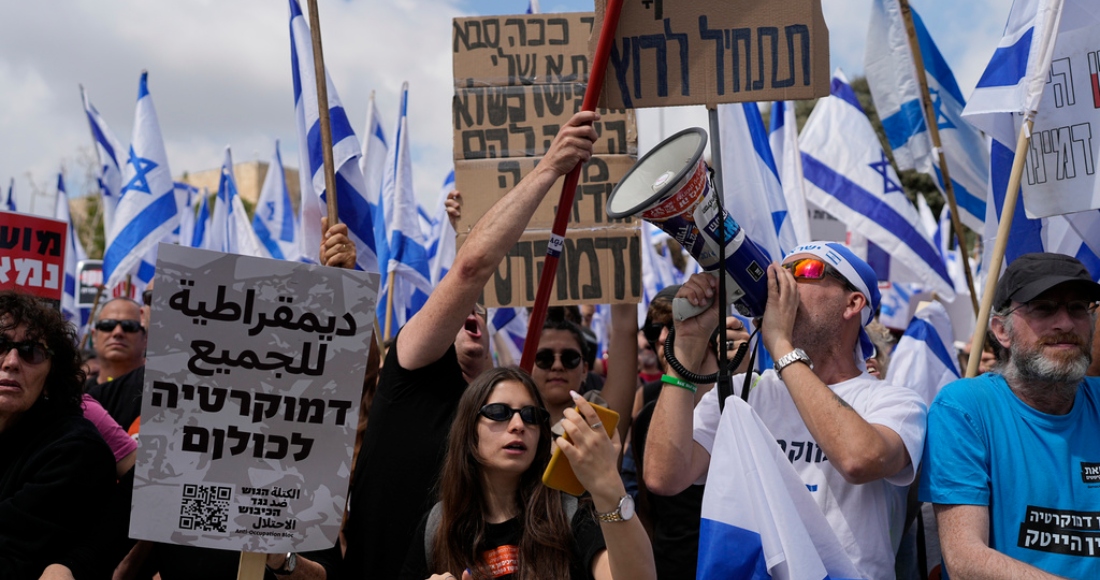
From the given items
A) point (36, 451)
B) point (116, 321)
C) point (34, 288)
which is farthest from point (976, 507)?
point (116, 321)

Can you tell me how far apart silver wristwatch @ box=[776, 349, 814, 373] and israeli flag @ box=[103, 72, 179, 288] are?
24.2ft

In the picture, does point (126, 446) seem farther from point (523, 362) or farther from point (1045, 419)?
point (1045, 419)

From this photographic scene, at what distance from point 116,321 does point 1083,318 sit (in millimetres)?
5198

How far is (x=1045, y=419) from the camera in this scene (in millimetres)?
2762

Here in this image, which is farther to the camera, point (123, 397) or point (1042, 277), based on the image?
point (123, 397)

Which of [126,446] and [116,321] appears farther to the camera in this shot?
[116,321]

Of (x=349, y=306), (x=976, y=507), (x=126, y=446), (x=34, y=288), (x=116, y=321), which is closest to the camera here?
(x=976, y=507)

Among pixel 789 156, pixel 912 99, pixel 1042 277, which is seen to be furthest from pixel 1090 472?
pixel 789 156

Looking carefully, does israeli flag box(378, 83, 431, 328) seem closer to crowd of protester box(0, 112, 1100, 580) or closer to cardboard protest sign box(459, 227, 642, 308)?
cardboard protest sign box(459, 227, 642, 308)

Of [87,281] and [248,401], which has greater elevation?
[87,281]

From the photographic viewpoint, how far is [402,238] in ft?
23.8

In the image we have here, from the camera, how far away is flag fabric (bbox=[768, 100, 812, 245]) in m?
6.94

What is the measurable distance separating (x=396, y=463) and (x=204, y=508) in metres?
0.63

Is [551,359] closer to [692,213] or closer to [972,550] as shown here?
[692,213]
